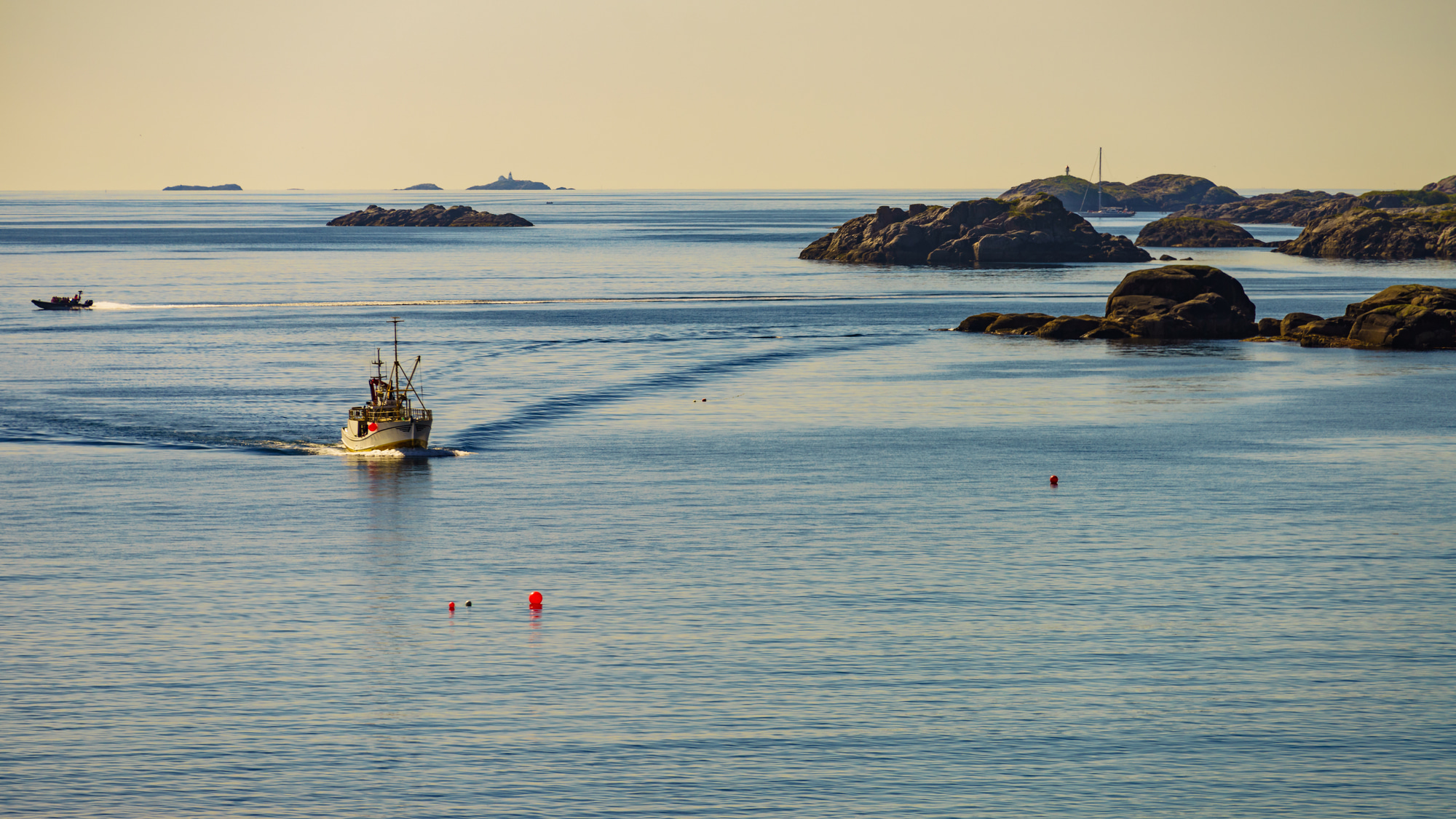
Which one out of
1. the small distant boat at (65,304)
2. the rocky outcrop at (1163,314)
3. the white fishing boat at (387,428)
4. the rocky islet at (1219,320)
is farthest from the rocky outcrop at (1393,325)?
the small distant boat at (65,304)

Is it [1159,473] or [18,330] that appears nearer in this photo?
[1159,473]

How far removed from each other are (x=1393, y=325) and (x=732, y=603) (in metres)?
99.1

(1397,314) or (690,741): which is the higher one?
(1397,314)

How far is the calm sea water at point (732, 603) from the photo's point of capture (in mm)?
33906

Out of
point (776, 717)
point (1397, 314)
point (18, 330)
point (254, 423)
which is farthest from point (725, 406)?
point (18, 330)

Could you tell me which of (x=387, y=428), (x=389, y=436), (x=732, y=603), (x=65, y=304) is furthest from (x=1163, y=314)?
(x=65, y=304)

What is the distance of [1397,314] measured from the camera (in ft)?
420

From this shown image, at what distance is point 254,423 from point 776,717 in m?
56.7

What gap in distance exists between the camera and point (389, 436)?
7719 cm

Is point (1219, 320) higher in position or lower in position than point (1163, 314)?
lower

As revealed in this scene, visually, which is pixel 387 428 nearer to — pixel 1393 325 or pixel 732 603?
pixel 732 603

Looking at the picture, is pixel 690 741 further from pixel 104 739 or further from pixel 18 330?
pixel 18 330

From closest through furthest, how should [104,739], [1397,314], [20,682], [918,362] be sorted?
[104,739] < [20,682] < [918,362] < [1397,314]

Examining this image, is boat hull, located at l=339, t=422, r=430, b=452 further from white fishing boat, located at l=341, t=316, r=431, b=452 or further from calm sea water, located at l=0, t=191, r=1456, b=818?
calm sea water, located at l=0, t=191, r=1456, b=818
